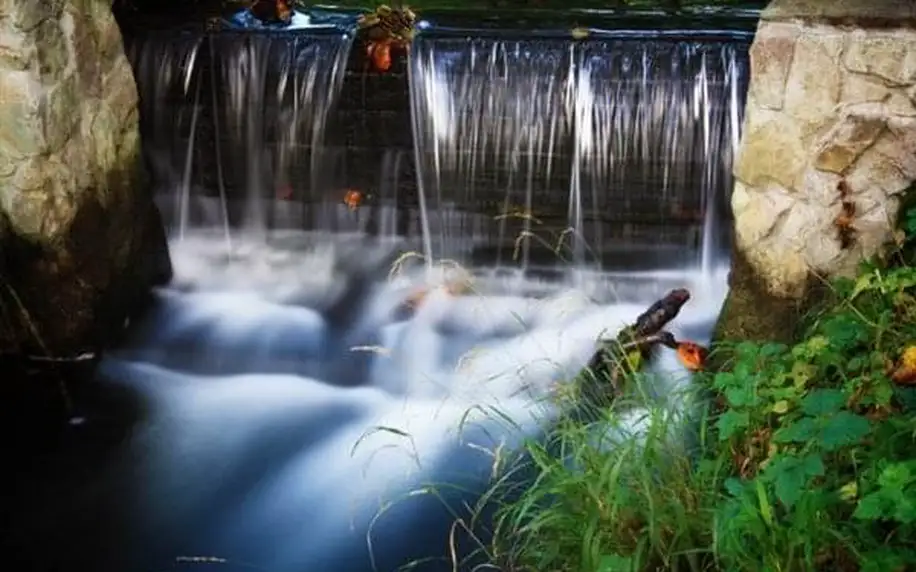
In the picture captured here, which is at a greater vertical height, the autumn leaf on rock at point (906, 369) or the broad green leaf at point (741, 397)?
the autumn leaf on rock at point (906, 369)

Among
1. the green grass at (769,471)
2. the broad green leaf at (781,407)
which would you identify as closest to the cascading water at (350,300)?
the green grass at (769,471)

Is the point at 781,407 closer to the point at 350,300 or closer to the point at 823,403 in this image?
the point at 823,403

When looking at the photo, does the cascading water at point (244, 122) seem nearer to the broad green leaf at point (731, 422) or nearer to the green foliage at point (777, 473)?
the green foliage at point (777, 473)

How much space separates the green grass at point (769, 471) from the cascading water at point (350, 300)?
0.71 meters

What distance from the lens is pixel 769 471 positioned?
244cm

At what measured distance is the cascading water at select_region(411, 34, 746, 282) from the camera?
17.5 ft

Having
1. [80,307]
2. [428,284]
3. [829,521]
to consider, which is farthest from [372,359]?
[829,521]

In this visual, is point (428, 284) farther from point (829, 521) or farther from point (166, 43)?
point (829, 521)

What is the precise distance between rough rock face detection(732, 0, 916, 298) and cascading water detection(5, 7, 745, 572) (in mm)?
751

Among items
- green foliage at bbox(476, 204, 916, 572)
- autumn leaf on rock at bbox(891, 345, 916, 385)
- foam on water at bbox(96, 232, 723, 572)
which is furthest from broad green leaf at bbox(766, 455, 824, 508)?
foam on water at bbox(96, 232, 723, 572)

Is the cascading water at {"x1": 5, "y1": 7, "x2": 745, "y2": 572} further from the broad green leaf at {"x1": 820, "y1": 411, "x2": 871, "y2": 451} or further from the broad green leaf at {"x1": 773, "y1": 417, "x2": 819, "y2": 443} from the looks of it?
the broad green leaf at {"x1": 820, "y1": 411, "x2": 871, "y2": 451}

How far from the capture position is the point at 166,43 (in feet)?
19.2

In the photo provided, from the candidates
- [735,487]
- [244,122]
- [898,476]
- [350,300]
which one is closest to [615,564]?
[735,487]

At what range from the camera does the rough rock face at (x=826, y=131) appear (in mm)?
3469
